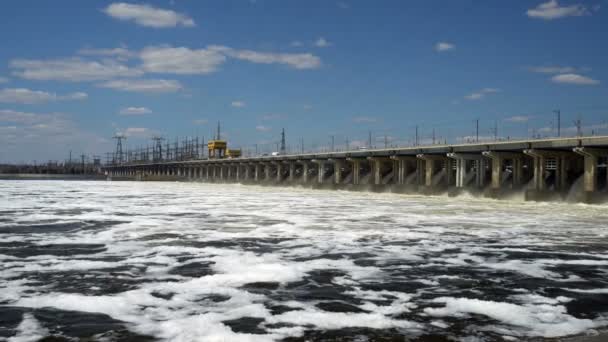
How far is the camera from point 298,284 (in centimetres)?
955

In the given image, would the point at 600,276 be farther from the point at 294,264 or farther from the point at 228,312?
the point at 228,312

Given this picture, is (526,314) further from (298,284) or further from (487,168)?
(487,168)

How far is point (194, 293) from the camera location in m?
8.83

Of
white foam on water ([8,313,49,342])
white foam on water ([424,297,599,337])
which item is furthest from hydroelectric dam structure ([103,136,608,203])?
white foam on water ([8,313,49,342])

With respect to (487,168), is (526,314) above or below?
below

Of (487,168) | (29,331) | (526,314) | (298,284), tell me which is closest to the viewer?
(29,331)

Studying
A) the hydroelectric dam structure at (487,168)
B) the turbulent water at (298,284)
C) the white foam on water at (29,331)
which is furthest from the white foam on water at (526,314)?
the hydroelectric dam structure at (487,168)

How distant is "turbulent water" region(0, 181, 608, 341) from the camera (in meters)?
6.96

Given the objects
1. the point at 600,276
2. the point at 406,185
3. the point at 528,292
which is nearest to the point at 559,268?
the point at 600,276

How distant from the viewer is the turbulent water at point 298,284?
6.96m

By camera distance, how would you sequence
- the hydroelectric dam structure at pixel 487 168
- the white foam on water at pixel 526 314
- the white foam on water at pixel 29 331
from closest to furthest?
the white foam on water at pixel 29 331
the white foam on water at pixel 526 314
the hydroelectric dam structure at pixel 487 168

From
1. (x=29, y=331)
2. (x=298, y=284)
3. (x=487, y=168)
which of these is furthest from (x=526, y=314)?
(x=487, y=168)

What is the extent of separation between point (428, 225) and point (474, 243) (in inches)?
206

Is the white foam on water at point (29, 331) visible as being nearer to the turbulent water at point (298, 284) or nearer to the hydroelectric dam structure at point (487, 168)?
the turbulent water at point (298, 284)
